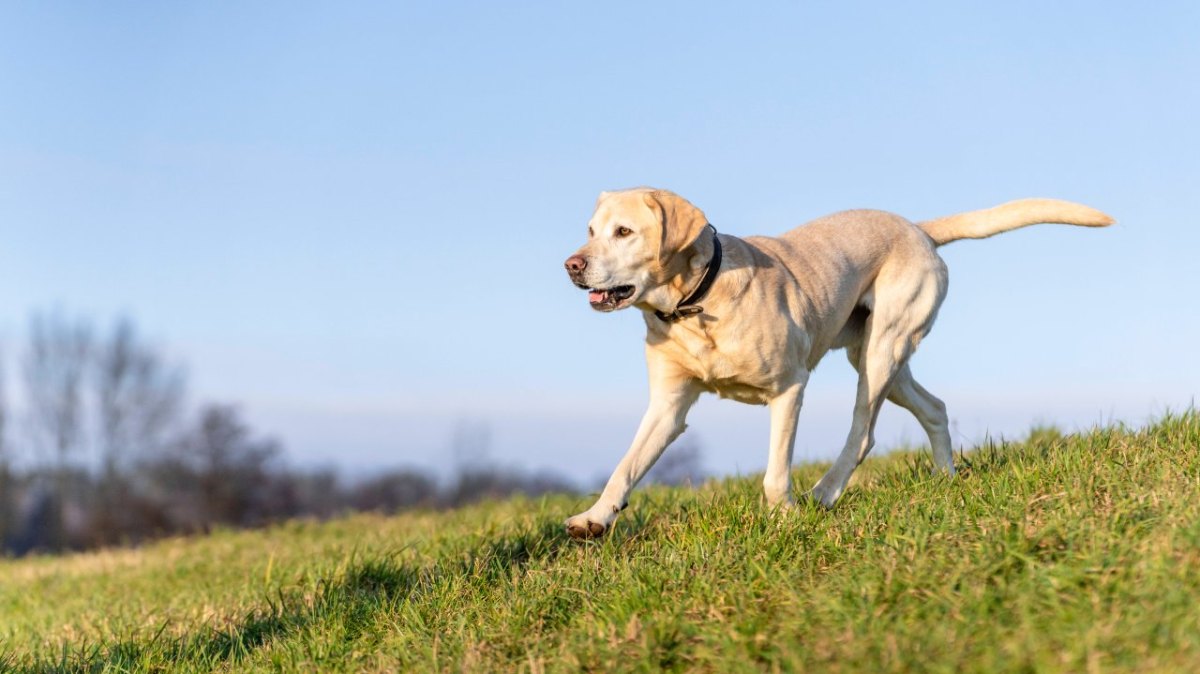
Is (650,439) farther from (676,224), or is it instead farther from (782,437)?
(676,224)

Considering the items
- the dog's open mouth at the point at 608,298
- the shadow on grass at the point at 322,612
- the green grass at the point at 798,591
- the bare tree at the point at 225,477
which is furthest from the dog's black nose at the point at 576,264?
the bare tree at the point at 225,477

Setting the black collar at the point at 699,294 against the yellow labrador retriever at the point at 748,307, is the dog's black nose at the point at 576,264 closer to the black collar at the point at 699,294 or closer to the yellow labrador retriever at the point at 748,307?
the yellow labrador retriever at the point at 748,307

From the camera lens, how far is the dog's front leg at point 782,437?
5.88 metres

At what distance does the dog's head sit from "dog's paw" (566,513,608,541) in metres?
1.09

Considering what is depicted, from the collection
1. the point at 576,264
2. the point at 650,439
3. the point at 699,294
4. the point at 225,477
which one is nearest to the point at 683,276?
the point at 699,294

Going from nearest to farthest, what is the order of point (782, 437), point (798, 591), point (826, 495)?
point (798, 591), point (782, 437), point (826, 495)

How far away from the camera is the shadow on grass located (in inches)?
223

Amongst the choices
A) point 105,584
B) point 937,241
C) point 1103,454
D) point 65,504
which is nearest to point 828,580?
point 1103,454

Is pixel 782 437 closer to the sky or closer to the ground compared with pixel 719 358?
closer to the ground

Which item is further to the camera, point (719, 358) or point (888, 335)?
point (888, 335)

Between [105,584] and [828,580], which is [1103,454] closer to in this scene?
[828,580]

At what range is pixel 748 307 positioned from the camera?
5.75 meters

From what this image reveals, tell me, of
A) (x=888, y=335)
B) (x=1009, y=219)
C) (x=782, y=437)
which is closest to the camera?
(x=782, y=437)

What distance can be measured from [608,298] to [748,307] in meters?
0.74
